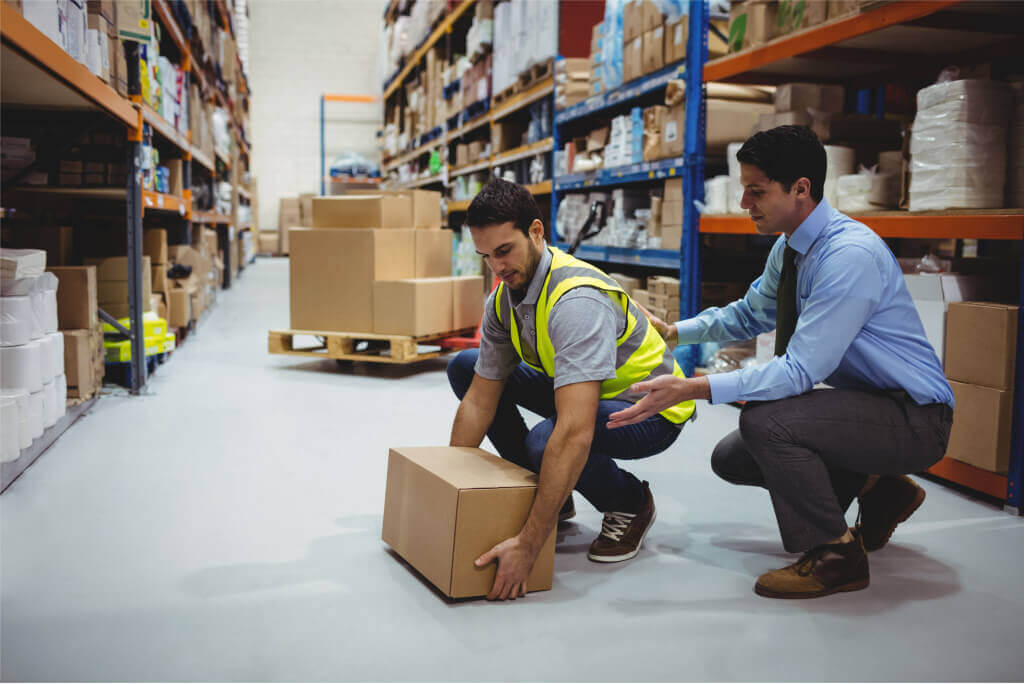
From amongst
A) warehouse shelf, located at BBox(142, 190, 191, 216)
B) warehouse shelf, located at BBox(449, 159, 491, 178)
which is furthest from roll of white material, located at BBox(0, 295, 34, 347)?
warehouse shelf, located at BBox(449, 159, 491, 178)

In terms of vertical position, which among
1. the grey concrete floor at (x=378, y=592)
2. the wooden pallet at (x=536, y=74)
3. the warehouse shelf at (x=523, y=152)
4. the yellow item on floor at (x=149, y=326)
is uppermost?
the wooden pallet at (x=536, y=74)

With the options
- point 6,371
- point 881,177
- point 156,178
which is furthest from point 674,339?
point 156,178

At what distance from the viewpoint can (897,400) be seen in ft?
7.11

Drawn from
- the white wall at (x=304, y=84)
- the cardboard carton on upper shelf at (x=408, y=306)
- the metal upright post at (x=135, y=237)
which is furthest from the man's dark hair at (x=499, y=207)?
the white wall at (x=304, y=84)

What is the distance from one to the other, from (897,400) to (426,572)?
4.26ft

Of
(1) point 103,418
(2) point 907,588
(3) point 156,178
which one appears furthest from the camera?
(3) point 156,178

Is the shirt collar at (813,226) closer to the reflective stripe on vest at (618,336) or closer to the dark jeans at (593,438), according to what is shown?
the reflective stripe on vest at (618,336)

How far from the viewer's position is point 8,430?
2.99m

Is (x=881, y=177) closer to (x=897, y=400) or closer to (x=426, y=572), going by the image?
(x=897, y=400)

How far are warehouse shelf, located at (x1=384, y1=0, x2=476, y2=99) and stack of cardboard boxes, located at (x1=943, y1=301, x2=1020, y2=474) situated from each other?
701cm

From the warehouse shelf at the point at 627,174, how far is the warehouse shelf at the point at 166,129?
2.97 meters

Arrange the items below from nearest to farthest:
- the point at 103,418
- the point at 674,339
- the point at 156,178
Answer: the point at 674,339, the point at 103,418, the point at 156,178

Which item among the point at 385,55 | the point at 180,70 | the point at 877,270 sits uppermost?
the point at 385,55

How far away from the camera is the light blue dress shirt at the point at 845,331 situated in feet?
6.71
